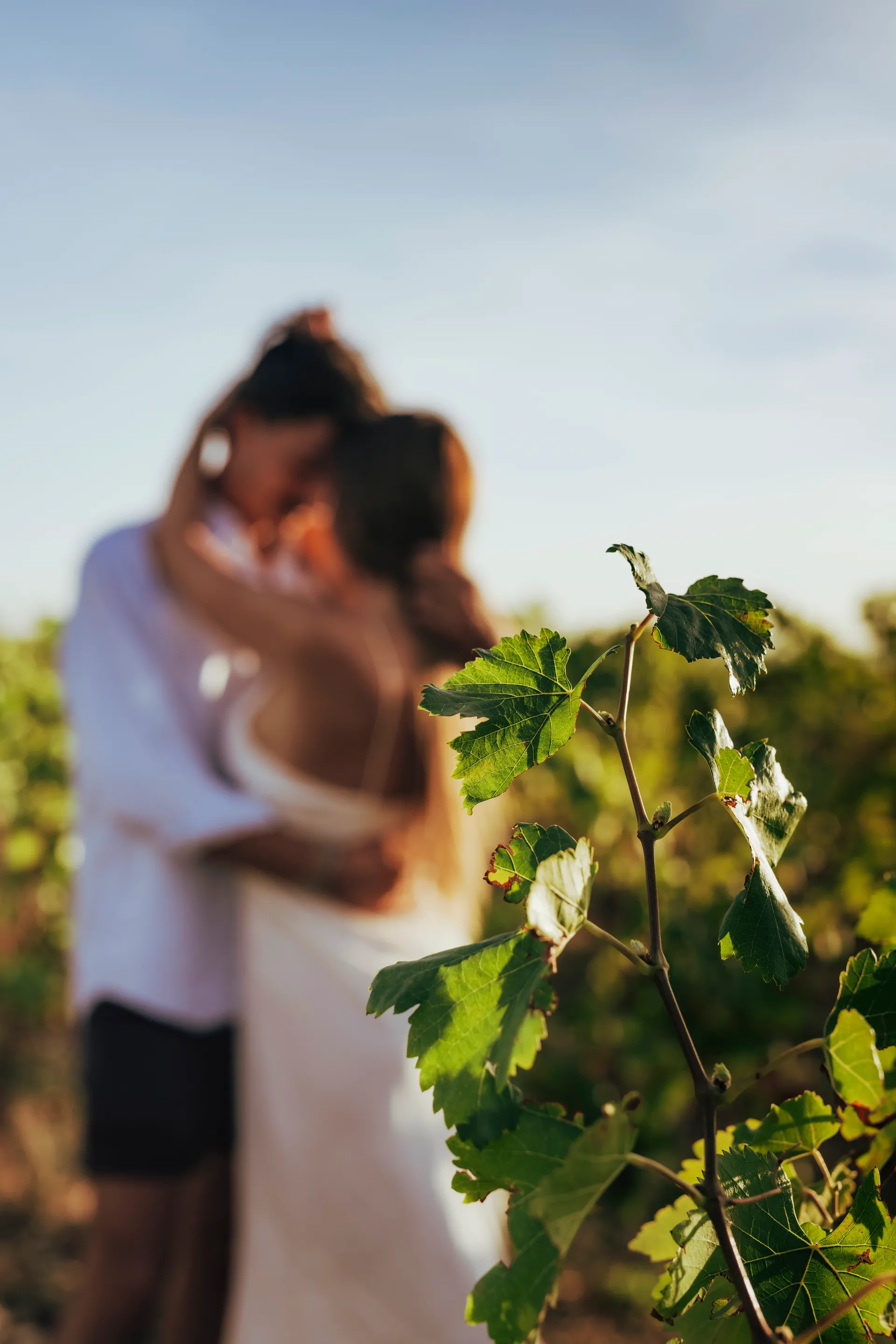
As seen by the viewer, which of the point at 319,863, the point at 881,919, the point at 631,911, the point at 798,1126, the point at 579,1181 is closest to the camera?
the point at 579,1181

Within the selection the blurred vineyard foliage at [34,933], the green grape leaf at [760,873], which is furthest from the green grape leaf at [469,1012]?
the blurred vineyard foliage at [34,933]

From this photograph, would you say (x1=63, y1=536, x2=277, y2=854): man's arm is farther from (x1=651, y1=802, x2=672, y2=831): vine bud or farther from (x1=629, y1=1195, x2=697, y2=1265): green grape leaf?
(x1=651, y1=802, x2=672, y2=831): vine bud

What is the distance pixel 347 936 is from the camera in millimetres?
2469

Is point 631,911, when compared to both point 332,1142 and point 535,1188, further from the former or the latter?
point 535,1188

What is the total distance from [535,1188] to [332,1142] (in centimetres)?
206

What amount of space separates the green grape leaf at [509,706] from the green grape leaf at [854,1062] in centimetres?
18

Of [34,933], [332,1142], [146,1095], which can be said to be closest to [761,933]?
[332,1142]

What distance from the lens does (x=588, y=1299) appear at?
3238mm

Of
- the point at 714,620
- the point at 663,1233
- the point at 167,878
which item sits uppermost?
the point at 714,620

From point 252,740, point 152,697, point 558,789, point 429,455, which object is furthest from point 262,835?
point 558,789

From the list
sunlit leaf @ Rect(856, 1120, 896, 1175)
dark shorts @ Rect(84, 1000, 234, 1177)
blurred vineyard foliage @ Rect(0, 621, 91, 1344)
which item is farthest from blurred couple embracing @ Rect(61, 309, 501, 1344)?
sunlit leaf @ Rect(856, 1120, 896, 1175)

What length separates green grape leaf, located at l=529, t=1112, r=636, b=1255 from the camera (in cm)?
44

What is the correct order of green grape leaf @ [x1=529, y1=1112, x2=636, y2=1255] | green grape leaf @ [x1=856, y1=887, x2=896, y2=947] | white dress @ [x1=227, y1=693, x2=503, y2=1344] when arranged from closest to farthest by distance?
Answer: green grape leaf @ [x1=529, y1=1112, x2=636, y2=1255] → green grape leaf @ [x1=856, y1=887, x2=896, y2=947] → white dress @ [x1=227, y1=693, x2=503, y2=1344]

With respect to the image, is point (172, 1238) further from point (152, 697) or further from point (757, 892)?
point (757, 892)
